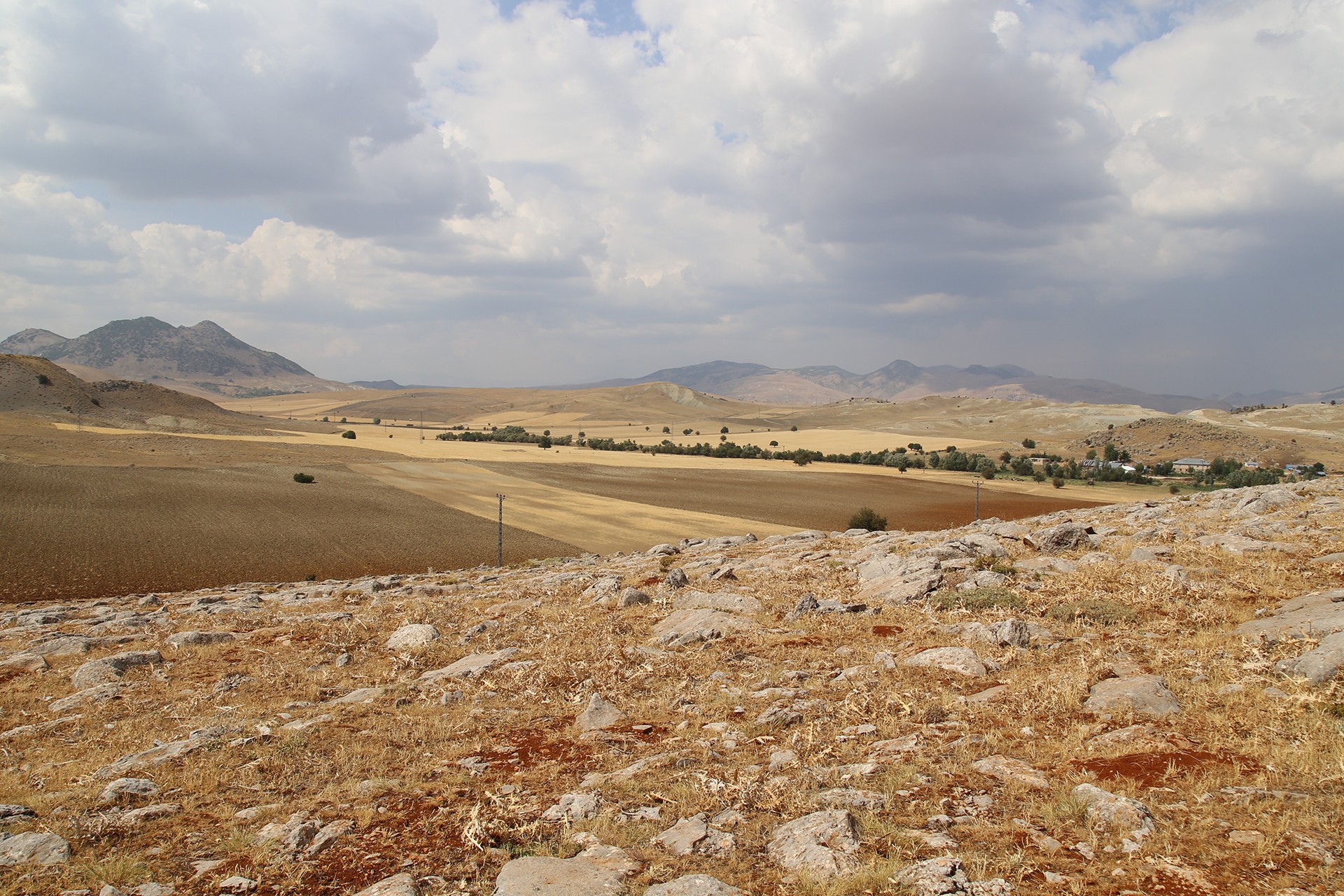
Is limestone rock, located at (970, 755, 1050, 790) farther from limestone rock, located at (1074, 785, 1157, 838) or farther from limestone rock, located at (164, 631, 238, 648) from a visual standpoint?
limestone rock, located at (164, 631, 238, 648)

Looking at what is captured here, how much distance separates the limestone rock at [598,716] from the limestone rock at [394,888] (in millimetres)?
3865

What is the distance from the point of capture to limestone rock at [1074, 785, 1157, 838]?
19.9 ft

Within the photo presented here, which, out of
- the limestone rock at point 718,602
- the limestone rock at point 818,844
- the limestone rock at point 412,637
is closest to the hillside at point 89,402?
the limestone rock at point 412,637

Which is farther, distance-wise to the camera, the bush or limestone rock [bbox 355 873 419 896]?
the bush

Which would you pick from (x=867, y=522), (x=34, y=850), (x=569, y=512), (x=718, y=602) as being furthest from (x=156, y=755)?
(x=569, y=512)

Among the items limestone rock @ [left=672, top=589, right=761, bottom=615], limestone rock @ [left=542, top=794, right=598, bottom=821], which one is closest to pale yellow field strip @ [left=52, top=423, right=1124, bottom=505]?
limestone rock @ [left=672, top=589, right=761, bottom=615]

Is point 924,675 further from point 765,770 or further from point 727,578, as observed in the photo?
point 727,578

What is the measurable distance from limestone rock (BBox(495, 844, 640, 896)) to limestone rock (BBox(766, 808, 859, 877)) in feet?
4.61

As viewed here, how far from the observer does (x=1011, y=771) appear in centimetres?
746

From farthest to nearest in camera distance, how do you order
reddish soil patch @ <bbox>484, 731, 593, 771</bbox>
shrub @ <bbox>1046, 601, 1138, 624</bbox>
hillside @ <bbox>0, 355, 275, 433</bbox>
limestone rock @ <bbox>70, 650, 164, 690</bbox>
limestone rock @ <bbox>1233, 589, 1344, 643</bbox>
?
hillside @ <bbox>0, 355, 275, 433</bbox> < limestone rock @ <bbox>70, 650, 164, 690</bbox> < shrub @ <bbox>1046, 601, 1138, 624</bbox> < limestone rock @ <bbox>1233, 589, 1344, 643</bbox> < reddish soil patch @ <bbox>484, 731, 593, 771</bbox>

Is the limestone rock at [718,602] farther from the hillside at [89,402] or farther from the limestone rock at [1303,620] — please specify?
the hillside at [89,402]

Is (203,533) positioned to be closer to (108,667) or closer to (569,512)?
(569,512)

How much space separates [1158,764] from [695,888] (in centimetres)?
519

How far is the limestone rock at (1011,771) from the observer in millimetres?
7148
